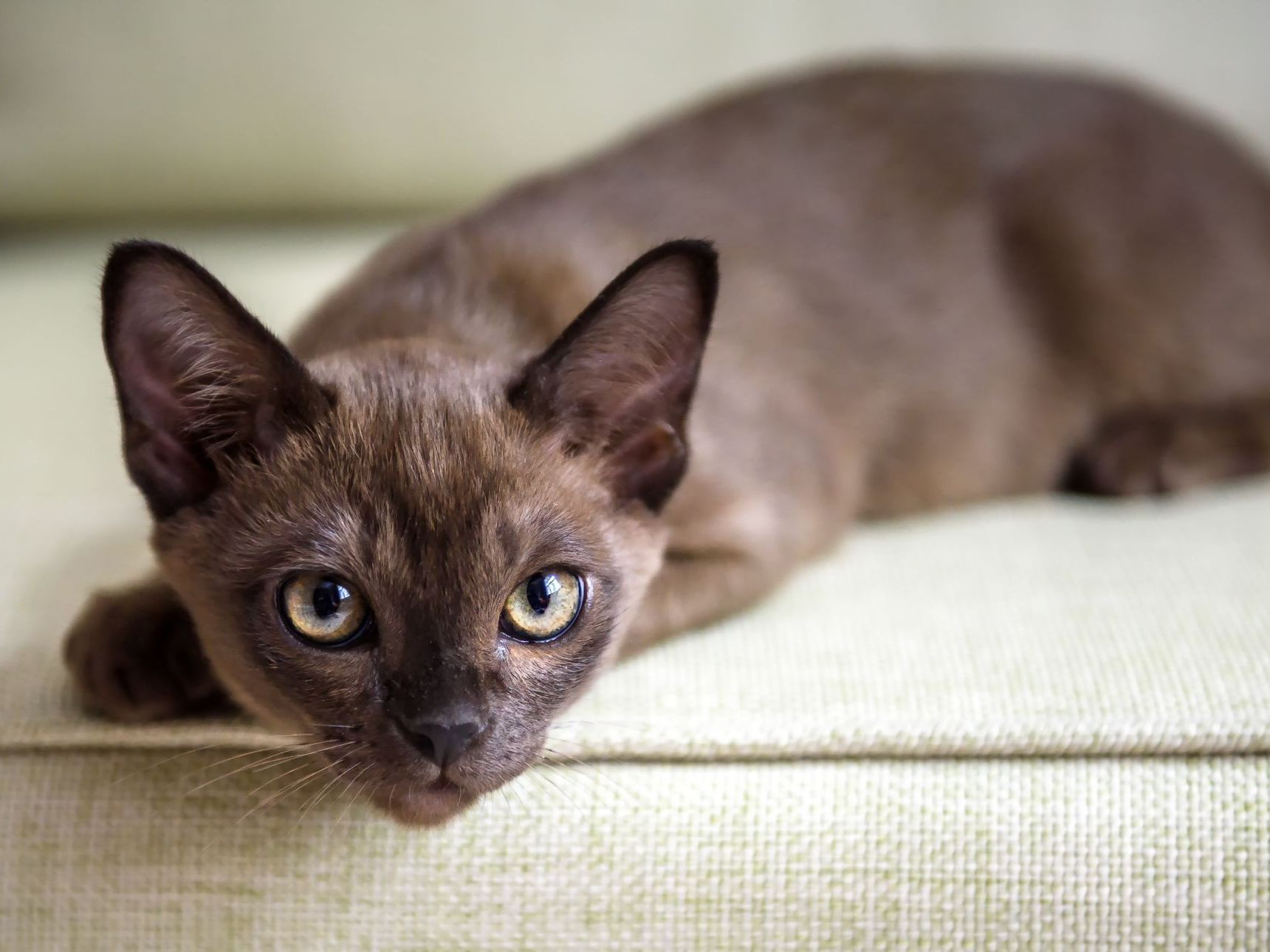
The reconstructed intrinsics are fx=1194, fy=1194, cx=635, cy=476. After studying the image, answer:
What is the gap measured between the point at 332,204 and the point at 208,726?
4.01ft

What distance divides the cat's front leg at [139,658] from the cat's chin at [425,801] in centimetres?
22

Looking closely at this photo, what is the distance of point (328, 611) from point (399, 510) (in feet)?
0.29

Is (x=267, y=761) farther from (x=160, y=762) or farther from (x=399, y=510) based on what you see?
(x=399, y=510)

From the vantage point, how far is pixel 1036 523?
1419 mm

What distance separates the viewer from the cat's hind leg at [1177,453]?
1.50 metres

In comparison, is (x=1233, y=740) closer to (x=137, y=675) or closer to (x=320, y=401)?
(x=320, y=401)

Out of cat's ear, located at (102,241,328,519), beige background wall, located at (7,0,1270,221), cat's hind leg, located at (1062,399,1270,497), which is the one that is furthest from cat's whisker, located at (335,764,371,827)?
beige background wall, located at (7,0,1270,221)

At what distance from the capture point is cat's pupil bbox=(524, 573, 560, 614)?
35.6 inches

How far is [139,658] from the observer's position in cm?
97

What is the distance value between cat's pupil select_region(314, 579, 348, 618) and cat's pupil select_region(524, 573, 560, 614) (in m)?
0.14

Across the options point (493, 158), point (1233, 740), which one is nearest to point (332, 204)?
point (493, 158)

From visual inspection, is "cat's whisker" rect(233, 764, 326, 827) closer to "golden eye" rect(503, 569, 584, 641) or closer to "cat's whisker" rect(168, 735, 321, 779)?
"cat's whisker" rect(168, 735, 321, 779)

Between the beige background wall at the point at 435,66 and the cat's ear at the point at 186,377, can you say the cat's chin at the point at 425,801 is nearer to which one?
the cat's ear at the point at 186,377

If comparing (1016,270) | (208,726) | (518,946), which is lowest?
(518,946)
